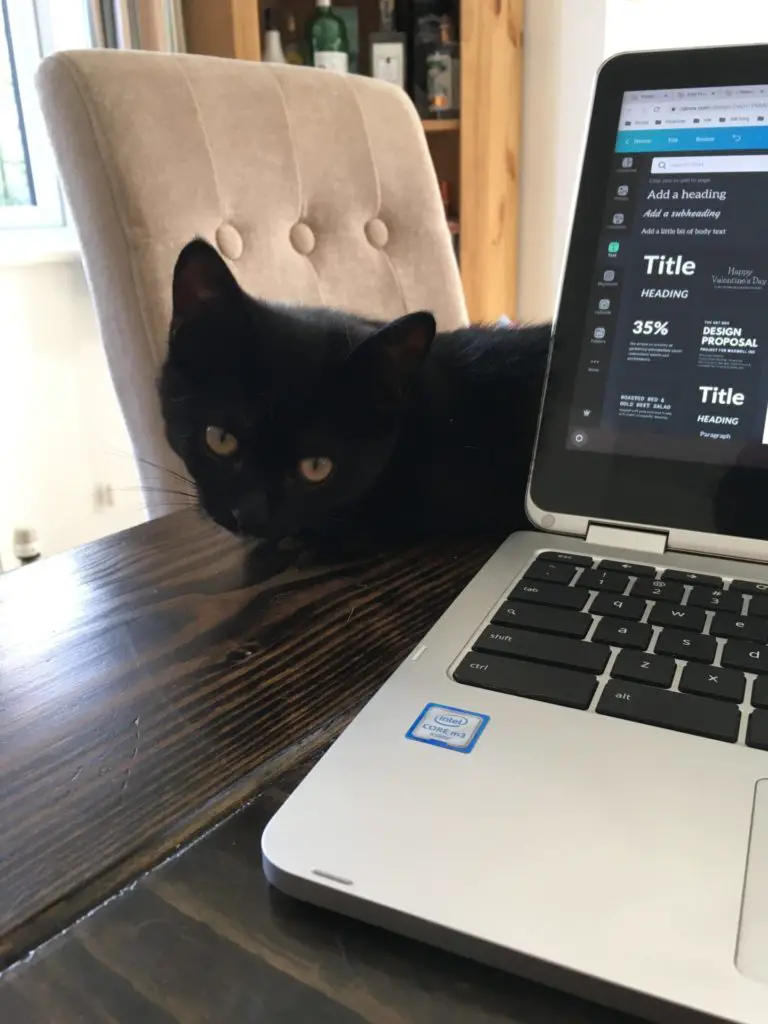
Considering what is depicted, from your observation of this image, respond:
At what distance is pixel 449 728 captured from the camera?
36cm

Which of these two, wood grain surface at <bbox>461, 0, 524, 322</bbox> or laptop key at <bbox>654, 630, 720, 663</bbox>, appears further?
wood grain surface at <bbox>461, 0, 524, 322</bbox>

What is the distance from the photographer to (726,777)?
0.33 m

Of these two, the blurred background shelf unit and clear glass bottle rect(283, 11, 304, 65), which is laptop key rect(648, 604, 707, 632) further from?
clear glass bottle rect(283, 11, 304, 65)

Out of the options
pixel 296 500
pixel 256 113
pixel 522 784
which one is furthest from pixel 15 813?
pixel 256 113

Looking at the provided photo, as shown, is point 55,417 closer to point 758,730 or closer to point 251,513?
point 251,513

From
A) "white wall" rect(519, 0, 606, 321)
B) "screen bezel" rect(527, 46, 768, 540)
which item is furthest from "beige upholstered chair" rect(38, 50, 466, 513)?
"white wall" rect(519, 0, 606, 321)

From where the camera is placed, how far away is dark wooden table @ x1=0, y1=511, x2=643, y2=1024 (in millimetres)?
255

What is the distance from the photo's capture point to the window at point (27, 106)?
1.69 m

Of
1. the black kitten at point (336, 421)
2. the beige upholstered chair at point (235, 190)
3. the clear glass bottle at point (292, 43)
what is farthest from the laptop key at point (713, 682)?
the clear glass bottle at point (292, 43)

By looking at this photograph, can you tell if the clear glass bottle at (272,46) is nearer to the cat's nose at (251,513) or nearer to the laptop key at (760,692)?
the cat's nose at (251,513)

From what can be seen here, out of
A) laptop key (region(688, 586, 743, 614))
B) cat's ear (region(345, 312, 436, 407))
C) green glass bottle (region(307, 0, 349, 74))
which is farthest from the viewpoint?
green glass bottle (region(307, 0, 349, 74))

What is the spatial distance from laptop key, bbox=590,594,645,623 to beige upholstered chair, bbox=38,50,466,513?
659mm

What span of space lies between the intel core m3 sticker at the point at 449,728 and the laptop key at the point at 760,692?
0.12 meters

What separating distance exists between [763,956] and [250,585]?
1.25 feet
